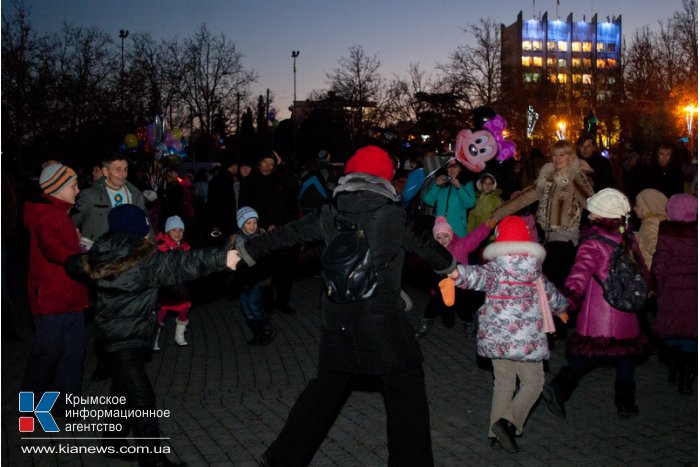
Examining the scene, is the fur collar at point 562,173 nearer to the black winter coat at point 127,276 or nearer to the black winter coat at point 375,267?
the black winter coat at point 375,267

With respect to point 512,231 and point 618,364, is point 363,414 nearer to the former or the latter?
point 512,231

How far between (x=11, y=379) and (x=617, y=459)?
5.45m

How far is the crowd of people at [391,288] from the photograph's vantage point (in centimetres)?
449

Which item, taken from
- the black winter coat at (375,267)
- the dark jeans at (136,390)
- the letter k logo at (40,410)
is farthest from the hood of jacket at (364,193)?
the letter k logo at (40,410)

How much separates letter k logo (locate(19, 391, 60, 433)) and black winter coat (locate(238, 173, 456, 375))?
230 cm

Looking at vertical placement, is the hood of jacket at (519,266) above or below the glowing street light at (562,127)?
below

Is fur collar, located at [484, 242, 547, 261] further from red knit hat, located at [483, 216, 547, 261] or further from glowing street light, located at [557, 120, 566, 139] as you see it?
glowing street light, located at [557, 120, 566, 139]

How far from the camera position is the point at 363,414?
596cm

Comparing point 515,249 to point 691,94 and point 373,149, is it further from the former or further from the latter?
point 691,94

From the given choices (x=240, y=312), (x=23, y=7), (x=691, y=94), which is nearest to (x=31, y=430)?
(x=240, y=312)

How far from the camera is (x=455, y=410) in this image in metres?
6.07

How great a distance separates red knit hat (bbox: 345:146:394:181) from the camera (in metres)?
4.68

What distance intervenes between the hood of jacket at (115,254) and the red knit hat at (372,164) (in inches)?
55.6

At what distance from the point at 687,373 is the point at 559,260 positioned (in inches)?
73.7
